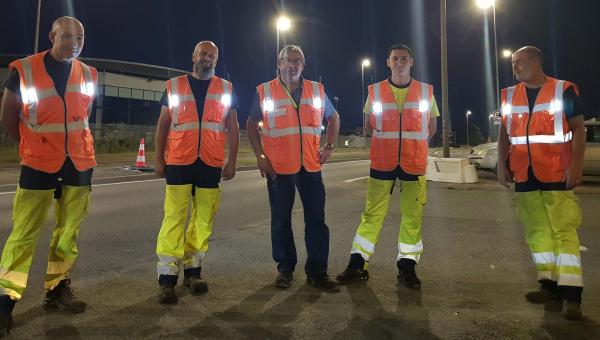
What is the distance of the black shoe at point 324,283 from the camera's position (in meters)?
3.96

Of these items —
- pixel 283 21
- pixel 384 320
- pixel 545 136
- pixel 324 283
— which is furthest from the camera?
pixel 283 21

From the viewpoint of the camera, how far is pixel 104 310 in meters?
3.45

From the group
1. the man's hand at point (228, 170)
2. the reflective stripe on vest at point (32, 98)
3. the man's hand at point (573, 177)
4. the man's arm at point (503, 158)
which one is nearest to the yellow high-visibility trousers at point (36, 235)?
the reflective stripe on vest at point (32, 98)

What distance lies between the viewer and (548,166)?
3.70 meters

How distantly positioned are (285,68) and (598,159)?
11.5 metres

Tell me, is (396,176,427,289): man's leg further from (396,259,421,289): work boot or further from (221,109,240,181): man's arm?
A: (221,109,240,181): man's arm

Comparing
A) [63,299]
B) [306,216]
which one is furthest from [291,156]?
[63,299]

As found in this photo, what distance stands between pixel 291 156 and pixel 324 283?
1081mm

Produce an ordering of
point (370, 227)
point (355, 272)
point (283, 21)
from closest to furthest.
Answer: point (355, 272) < point (370, 227) < point (283, 21)

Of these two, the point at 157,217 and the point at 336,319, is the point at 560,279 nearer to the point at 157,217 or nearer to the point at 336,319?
the point at 336,319

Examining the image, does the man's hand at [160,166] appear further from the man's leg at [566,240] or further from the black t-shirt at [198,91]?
the man's leg at [566,240]

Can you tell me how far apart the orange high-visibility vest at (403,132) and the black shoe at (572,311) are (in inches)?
58.4

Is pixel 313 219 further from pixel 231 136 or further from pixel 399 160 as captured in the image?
pixel 231 136

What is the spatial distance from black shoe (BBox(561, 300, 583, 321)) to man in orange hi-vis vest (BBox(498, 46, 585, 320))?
0.15 meters
